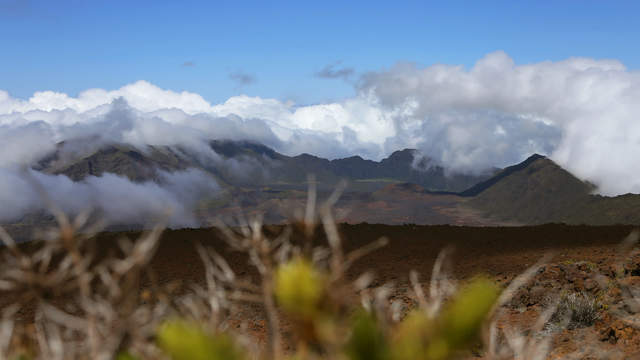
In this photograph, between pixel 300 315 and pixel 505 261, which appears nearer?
pixel 300 315

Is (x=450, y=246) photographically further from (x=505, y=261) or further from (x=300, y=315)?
(x=300, y=315)

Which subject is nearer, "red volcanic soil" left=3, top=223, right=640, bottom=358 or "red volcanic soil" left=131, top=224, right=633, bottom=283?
"red volcanic soil" left=3, top=223, right=640, bottom=358

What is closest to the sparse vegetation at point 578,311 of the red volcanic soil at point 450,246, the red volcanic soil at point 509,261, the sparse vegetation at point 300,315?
the red volcanic soil at point 509,261

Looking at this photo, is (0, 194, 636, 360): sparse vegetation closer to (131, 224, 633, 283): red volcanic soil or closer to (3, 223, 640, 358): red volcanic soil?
(3, 223, 640, 358): red volcanic soil

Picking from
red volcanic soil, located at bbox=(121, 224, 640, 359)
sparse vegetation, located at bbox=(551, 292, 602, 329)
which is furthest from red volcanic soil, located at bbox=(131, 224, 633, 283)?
sparse vegetation, located at bbox=(551, 292, 602, 329)

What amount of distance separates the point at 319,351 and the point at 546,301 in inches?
451

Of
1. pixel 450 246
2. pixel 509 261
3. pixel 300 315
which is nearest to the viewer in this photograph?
pixel 300 315

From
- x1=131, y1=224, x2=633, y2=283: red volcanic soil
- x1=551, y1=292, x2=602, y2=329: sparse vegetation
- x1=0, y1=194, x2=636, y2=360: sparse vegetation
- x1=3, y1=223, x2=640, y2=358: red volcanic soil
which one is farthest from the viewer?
x1=131, y1=224, x2=633, y2=283: red volcanic soil

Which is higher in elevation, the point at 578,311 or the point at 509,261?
the point at 509,261

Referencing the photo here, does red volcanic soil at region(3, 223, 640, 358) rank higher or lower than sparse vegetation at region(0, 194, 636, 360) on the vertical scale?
lower

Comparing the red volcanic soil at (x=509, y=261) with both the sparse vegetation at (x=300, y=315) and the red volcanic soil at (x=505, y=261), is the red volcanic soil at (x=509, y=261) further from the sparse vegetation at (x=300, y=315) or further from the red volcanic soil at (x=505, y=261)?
the sparse vegetation at (x=300, y=315)

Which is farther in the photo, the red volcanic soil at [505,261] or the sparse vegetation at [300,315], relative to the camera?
the red volcanic soil at [505,261]

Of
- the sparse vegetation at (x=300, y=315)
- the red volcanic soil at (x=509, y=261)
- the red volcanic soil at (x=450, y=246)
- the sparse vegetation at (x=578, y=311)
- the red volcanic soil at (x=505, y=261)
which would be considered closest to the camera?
the sparse vegetation at (x=300, y=315)

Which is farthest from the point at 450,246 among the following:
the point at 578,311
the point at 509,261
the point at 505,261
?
the point at 578,311
